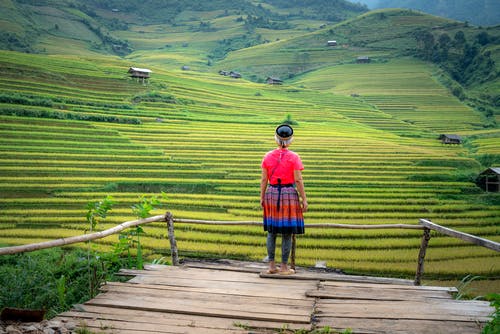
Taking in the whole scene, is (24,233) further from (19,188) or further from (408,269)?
(408,269)

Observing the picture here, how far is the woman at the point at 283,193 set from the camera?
5.19 m

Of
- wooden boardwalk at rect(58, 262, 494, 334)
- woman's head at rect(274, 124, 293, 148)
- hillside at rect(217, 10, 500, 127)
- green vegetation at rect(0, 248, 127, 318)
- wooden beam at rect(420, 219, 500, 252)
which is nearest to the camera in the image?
wooden boardwalk at rect(58, 262, 494, 334)

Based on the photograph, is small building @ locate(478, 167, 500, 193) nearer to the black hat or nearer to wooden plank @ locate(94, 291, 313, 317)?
the black hat

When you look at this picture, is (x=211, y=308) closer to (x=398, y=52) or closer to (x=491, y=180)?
(x=491, y=180)

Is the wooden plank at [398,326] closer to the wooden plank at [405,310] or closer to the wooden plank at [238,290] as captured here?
the wooden plank at [405,310]

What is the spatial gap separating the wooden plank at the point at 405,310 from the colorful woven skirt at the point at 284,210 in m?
1.31

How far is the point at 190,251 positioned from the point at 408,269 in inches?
252

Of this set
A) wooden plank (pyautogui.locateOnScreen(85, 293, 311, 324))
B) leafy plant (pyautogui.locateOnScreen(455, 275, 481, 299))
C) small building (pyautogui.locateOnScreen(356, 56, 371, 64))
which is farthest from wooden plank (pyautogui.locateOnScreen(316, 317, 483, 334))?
small building (pyautogui.locateOnScreen(356, 56, 371, 64))

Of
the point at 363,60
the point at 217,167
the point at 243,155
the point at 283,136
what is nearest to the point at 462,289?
the point at 283,136

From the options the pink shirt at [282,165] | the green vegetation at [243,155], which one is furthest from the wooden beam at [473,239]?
the green vegetation at [243,155]

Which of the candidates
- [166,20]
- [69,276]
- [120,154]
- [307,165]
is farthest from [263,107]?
A: [166,20]

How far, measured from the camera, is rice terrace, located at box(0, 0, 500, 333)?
46.0 ft

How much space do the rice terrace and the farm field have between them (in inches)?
3.7

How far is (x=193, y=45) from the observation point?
93250 millimetres
